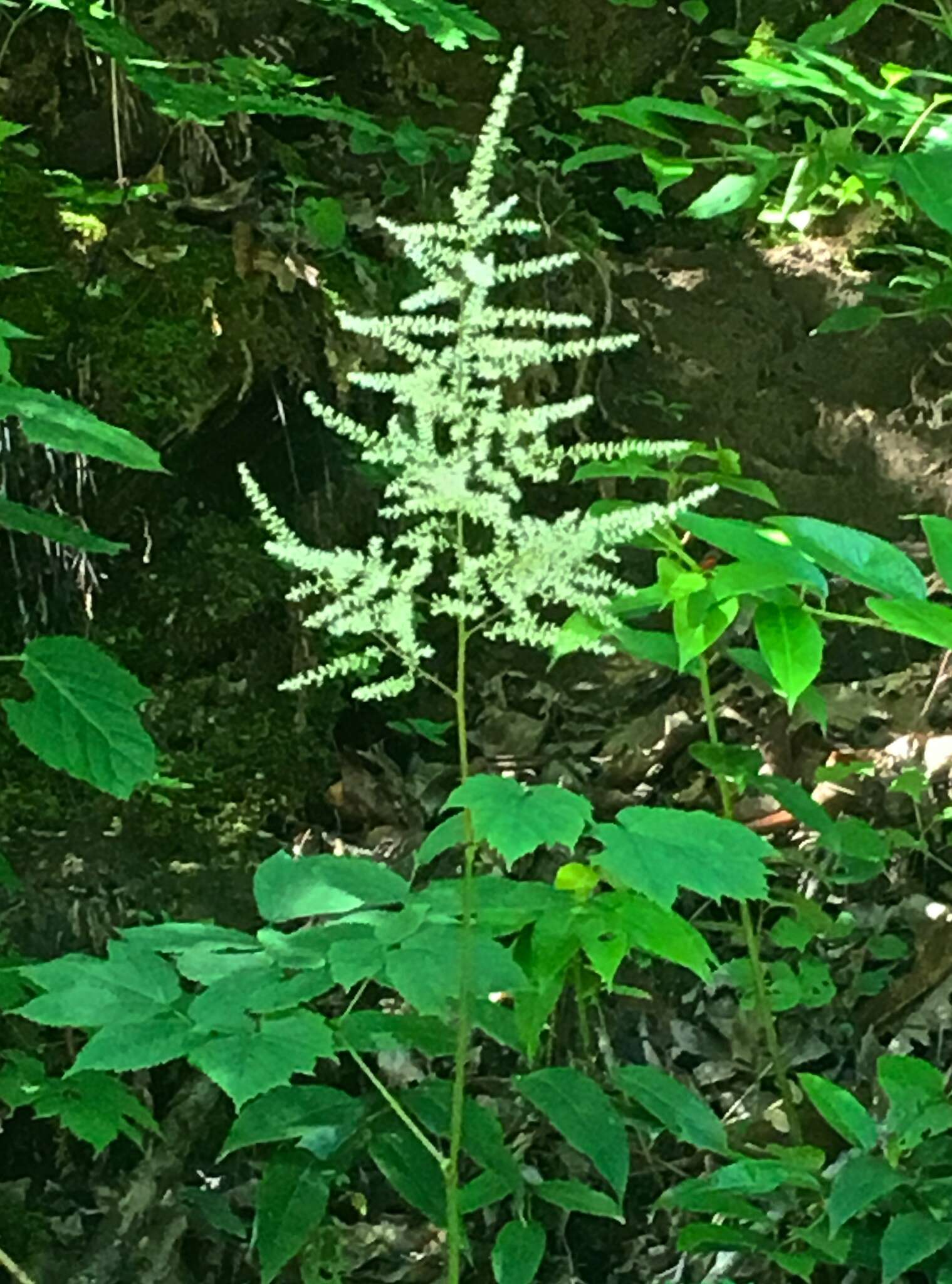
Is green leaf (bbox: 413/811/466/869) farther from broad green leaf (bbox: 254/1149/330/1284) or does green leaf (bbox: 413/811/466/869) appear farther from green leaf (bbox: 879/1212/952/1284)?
green leaf (bbox: 879/1212/952/1284)

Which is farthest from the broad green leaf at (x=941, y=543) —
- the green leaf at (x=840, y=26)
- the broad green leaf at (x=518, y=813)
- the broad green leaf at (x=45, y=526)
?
the green leaf at (x=840, y=26)

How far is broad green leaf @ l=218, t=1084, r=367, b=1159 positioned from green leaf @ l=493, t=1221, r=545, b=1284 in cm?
26

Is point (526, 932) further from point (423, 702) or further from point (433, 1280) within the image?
point (423, 702)

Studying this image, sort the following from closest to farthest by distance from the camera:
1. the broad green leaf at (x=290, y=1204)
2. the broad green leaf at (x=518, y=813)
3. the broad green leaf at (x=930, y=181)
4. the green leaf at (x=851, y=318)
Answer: the broad green leaf at (x=518, y=813), the broad green leaf at (x=290, y=1204), the broad green leaf at (x=930, y=181), the green leaf at (x=851, y=318)

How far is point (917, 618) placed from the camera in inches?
37.7

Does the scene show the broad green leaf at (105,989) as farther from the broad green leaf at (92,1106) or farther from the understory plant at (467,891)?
the broad green leaf at (92,1106)

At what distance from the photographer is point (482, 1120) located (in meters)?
1.31

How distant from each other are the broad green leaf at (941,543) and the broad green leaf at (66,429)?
0.72m

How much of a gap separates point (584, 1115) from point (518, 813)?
0.44m

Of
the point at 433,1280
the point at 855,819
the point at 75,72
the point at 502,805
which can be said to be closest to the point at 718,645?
the point at 855,819

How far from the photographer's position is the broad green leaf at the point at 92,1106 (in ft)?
5.29

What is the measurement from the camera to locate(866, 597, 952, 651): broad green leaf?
958mm

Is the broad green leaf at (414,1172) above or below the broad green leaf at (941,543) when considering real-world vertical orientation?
below

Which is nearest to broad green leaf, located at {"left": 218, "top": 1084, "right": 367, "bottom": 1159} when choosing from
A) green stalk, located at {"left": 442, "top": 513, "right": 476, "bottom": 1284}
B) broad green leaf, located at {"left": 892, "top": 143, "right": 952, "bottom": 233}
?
green stalk, located at {"left": 442, "top": 513, "right": 476, "bottom": 1284}
